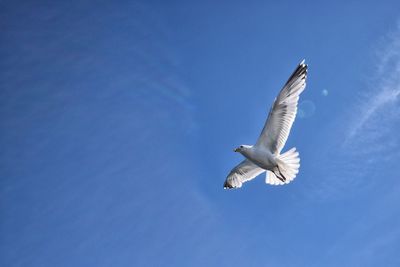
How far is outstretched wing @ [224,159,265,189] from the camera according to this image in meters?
15.1

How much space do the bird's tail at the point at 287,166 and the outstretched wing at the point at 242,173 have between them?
90 centimetres

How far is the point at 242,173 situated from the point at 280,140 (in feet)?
7.88

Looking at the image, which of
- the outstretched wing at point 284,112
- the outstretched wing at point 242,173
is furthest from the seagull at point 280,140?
the outstretched wing at point 242,173

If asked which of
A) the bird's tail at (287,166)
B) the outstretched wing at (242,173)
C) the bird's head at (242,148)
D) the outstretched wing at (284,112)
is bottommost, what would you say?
the bird's tail at (287,166)

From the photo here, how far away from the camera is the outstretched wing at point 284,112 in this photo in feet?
42.0

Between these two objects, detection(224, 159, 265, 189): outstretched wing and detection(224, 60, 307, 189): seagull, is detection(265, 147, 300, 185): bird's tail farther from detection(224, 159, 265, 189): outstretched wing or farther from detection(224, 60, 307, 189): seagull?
detection(224, 159, 265, 189): outstretched wing

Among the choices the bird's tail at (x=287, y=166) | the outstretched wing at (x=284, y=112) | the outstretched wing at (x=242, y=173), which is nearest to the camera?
the outstretched wing at (x=284, y=112)

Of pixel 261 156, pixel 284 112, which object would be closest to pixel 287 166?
pixel 261 156

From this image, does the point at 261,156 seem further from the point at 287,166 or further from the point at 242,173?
the point at 242,173

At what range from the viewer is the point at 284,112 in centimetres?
1302

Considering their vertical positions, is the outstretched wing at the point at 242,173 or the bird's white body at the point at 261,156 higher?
the outstretched wing at the point at 242,173

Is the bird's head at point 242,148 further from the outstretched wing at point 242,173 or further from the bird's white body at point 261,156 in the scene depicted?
the outstretched wing at point 242,173

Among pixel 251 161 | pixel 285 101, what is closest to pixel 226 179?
pixel 251 161

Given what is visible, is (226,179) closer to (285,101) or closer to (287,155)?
(287,155)
